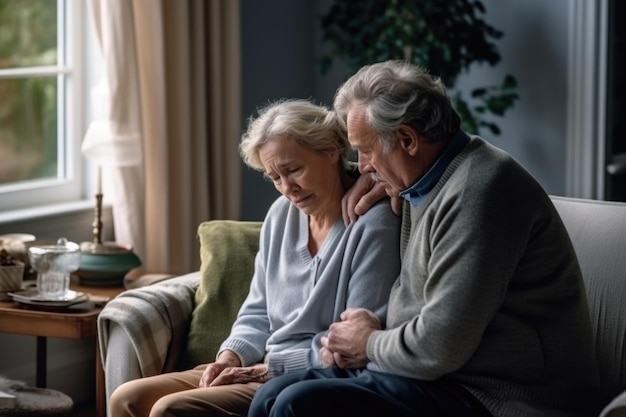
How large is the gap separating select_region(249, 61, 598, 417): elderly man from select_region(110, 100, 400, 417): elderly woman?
168 millimetres

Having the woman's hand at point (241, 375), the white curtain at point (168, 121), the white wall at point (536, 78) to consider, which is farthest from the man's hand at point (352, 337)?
the white wall at point (536, 78)

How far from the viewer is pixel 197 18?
4.01m

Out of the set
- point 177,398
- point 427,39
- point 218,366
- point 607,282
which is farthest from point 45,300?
point 427,39

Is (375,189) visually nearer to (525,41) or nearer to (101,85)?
(101,85)

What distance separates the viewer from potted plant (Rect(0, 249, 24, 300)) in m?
3.09

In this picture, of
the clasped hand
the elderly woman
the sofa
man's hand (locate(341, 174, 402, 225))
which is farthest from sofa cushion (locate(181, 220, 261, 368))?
man's hand (locate(341, 174, 402, 225))

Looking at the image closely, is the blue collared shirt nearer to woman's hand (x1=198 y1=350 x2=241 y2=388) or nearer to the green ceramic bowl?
woman's hand (x1=198 y1=350 x2=241 y2=388)

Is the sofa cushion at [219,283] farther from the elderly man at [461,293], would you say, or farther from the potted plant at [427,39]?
the potted plant at [427,39]

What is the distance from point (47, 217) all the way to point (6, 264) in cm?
58

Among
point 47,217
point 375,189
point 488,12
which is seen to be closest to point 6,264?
point 47,217

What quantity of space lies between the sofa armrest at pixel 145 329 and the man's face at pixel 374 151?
0.79 metres

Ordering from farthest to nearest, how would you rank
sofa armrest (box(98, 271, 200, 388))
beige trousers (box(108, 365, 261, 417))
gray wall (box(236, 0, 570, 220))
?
gray wall (box(236, 0, 570, 220)), sofa armrest (box(98, 271, 200, 388)), beige trousers (box(108, 365, 261, 417))

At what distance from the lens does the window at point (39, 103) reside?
371 centimetres

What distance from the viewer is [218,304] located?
2980mm
